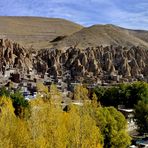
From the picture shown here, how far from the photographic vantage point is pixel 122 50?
10400cm

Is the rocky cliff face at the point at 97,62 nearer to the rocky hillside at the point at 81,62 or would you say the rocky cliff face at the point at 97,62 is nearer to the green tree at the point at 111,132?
the rocky hillside at the point at 81,62

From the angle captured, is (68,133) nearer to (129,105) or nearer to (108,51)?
(129,105)

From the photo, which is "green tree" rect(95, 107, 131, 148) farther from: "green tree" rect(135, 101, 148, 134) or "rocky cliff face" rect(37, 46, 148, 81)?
"rocky cliff face" rect(37, 46, 148, 81)

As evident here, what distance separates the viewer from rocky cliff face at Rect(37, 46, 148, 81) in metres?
92.8

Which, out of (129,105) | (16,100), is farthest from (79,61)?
(16,100)

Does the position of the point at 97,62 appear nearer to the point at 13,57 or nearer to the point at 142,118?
the point at 13,57

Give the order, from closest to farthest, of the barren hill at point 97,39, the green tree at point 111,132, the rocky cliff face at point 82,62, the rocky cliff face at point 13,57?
the green tree at point 111,132
the rocky cliff face at point 82,62
the rocky cliff face at point 13,57
the barren hill at point 97,39

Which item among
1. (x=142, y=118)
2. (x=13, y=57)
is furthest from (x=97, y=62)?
(x=142, y=118)

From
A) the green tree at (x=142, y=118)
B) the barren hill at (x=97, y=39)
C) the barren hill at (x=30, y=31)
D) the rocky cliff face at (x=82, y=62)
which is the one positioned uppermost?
the barren hill at (x=30, y=31)

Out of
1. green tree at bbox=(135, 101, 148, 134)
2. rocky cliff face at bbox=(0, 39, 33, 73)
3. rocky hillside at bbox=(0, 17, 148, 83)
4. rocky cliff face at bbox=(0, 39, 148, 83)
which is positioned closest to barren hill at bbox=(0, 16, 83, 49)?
rocky hillside at bbox=(0, 17, 148, 83)

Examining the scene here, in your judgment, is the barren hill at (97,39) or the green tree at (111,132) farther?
the barren hill at (97,39)

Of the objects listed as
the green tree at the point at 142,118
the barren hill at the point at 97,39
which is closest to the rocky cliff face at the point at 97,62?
the barren hill at the point at 97,39

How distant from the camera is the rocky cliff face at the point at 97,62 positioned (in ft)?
304

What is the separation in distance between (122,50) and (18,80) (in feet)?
104
